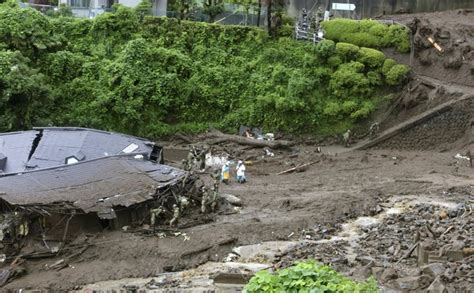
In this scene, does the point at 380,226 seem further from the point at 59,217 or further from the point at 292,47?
the point at 292,47

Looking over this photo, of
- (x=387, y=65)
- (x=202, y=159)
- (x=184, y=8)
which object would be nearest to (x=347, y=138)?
(x=387, y=65)

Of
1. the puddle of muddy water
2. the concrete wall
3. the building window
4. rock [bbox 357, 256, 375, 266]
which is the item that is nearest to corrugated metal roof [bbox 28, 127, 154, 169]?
the puddle of muddy water

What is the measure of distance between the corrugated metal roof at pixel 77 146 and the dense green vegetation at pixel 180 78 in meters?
8.08

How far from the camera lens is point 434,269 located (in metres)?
18.7

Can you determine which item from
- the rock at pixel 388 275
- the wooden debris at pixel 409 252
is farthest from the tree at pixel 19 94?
the rock at pixel 388 275

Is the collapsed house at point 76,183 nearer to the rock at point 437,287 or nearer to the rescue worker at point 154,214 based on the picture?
the rescue worker at point 154,214

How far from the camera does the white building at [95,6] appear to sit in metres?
44.5

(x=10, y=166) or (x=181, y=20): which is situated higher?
(x=181, y=20)

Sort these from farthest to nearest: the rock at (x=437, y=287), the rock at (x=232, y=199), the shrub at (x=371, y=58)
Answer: the shrub at (x=371, y=58)
the rock at (x=232, y=199)
the rock at (x=437, y=287)

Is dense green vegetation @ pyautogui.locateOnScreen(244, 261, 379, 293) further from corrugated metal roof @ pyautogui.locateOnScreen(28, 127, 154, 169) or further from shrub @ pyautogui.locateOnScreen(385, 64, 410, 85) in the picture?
shrub @ pyautogui.locateOnScreen(385, 64, 410, 85)

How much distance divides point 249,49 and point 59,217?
22.1m

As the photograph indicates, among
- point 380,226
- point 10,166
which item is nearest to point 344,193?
point 380,226

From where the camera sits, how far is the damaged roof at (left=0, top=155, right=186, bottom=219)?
2339 centimetres

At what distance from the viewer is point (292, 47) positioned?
42.5 m
